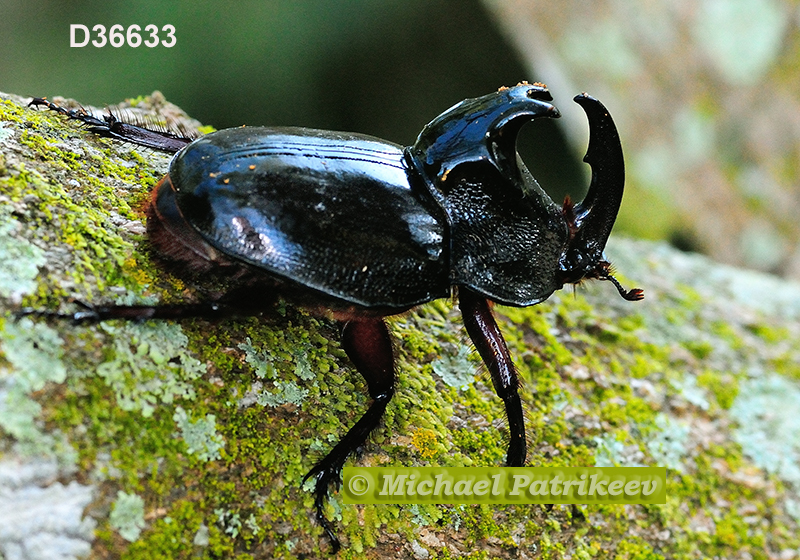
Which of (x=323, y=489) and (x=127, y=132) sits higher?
(x=127, y=132)

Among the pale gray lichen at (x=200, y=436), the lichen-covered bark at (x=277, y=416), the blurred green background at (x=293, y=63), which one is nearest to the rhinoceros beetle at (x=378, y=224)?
the lichen-covered bark at (x=277, y=416)

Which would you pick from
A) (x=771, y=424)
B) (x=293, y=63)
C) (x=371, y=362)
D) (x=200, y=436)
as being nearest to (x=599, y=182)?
(x=371, y=362)

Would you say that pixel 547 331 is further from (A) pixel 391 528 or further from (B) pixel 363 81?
(B) pixel 363 81

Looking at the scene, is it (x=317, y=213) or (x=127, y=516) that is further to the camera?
(x=317, y=213)

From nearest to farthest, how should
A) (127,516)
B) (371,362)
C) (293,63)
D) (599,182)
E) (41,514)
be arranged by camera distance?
1. (41,514)
2. (127,516)
3. (371,362)
4. (599,182)
5. (293,63)

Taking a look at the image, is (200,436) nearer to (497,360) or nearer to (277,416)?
(277,416)

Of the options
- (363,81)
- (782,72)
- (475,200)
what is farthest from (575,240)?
(363,81)

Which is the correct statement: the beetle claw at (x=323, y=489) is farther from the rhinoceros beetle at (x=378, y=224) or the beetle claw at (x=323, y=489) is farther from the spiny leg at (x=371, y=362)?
the spiny leg at (x=371, y=362)
